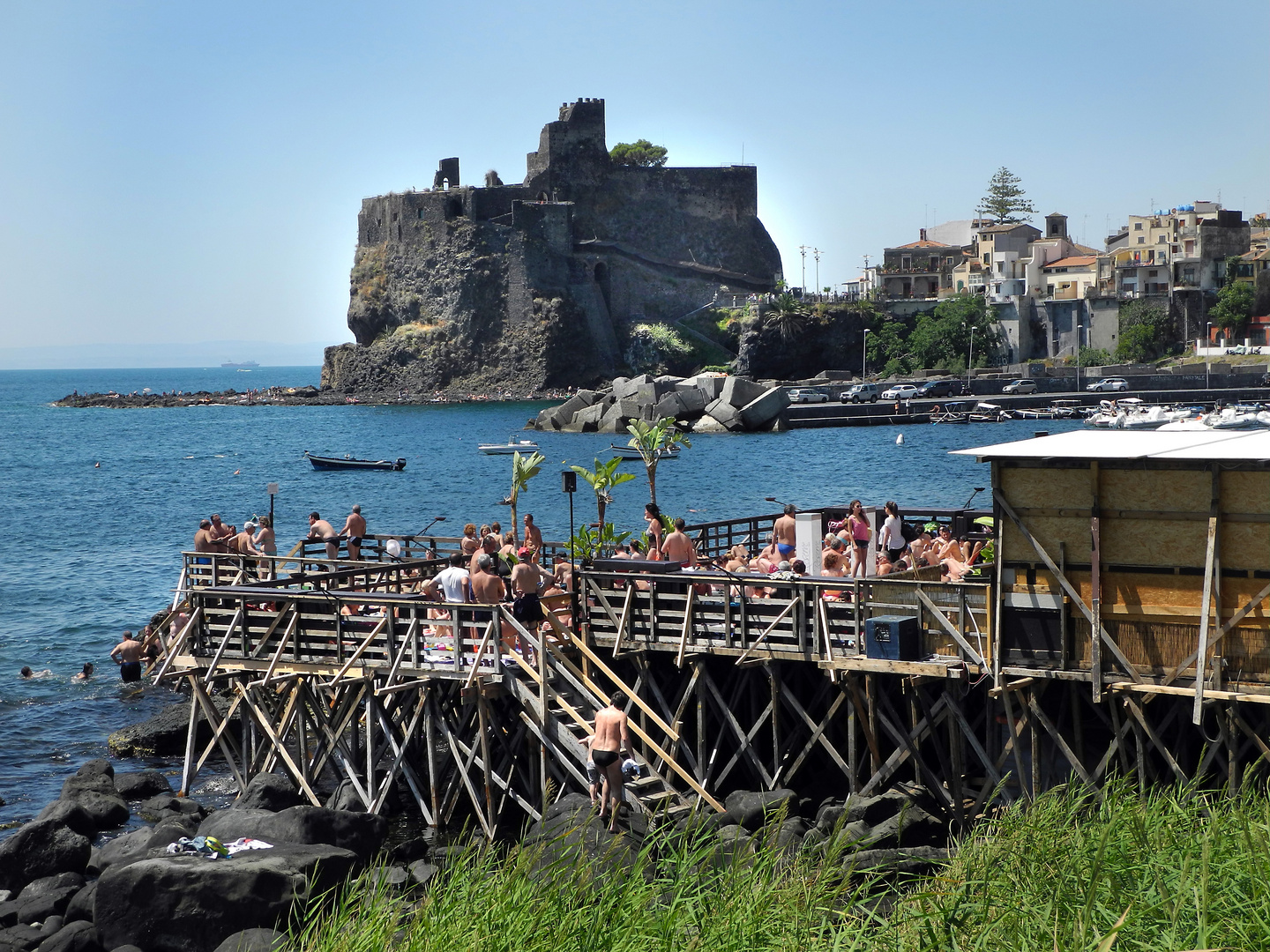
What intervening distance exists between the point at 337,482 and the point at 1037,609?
218 ft

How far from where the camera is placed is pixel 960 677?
49.1 feet

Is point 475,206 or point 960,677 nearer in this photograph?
point 960,677

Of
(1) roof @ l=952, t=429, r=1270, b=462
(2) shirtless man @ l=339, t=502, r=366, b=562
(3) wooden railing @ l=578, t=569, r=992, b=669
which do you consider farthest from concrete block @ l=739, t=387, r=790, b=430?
(1) roof @ l=952, t=429, r=1270, b=462

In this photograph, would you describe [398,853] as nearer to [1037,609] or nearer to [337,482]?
[1037,609]

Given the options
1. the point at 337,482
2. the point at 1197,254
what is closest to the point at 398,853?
the point at 337,482

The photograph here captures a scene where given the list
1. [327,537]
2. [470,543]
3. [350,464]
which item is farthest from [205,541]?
[350,464]

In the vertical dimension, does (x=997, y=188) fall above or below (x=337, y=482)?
above

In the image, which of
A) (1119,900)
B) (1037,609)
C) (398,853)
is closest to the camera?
(1119,900)

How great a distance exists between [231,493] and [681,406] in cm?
3531

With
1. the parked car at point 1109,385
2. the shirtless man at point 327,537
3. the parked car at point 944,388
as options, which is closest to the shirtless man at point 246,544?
the shirtless man at point 327,537

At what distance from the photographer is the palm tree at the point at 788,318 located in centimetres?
12306

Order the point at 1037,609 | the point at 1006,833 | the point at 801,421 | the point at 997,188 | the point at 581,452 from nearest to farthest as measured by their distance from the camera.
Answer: the point at 1006,833 < the point at 1037,609 < the point at 581,452 < the point at 801,421 < the point at 997,188

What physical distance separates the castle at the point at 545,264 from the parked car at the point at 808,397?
25.6 m

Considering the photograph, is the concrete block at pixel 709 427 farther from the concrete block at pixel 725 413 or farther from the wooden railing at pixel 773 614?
the wooden railing at pixel 773 614
